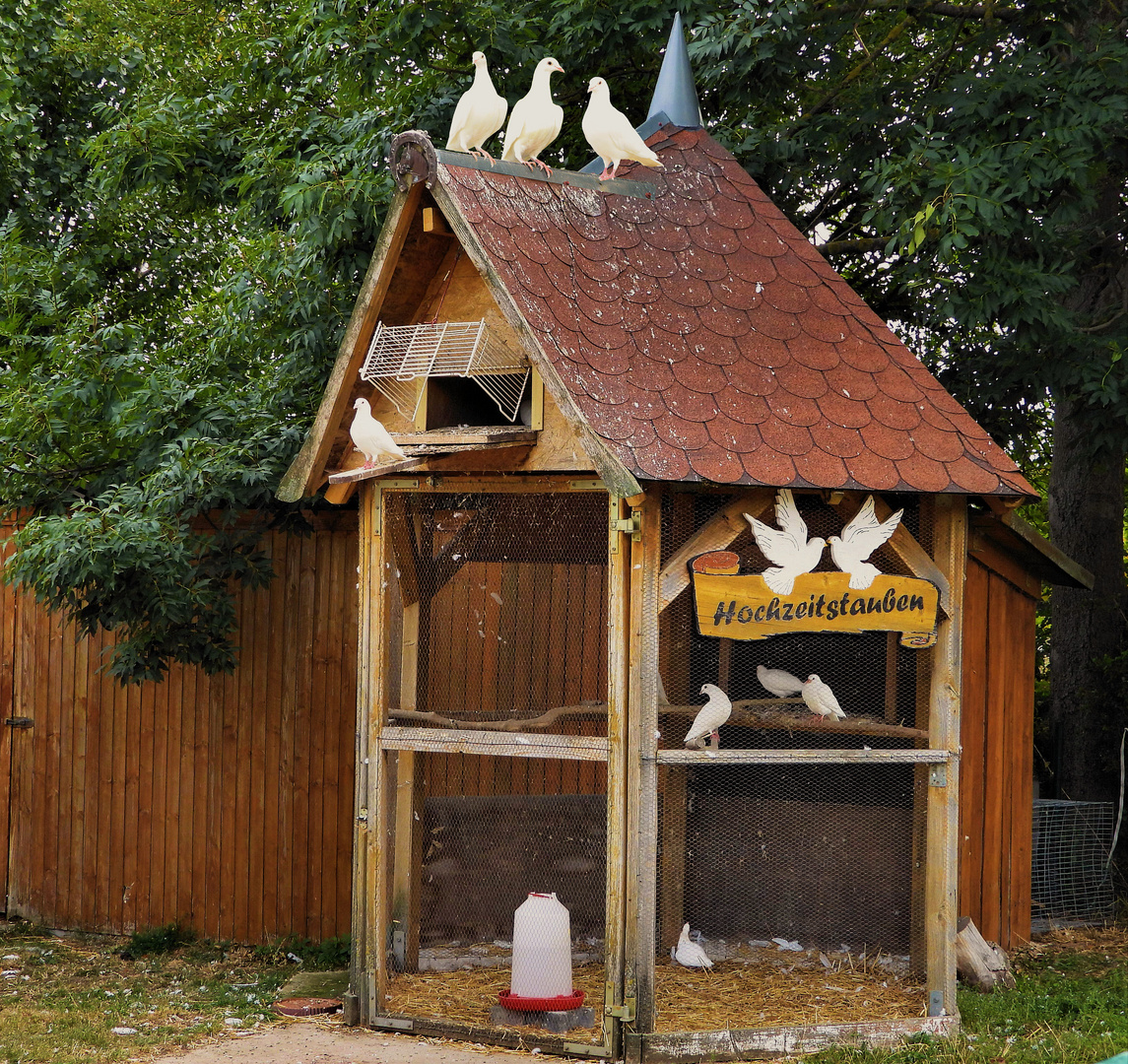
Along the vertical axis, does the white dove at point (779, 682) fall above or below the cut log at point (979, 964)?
above

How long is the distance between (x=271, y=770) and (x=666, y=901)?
2.30m

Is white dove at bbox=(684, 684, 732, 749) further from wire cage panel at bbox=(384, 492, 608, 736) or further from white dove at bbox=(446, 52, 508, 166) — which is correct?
white dove at bbox=(446, 52, 508, 166)

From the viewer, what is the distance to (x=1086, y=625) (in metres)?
9.02

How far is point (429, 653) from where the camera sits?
6258 millimetres

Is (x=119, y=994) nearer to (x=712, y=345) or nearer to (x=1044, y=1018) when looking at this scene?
(x=712, y=345)

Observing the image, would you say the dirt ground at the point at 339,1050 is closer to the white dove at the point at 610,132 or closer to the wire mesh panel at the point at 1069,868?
the white dove at the point at 610,132

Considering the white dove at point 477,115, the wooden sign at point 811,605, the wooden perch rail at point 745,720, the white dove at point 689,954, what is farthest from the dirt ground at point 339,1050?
the white dove at point 477,115

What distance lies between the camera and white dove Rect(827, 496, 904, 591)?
5293mm

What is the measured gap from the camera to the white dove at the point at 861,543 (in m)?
5.29

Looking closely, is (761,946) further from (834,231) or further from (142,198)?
(142,198)

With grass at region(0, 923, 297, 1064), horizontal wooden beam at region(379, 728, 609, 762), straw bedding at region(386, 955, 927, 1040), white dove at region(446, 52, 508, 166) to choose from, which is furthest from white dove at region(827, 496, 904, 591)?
grass at region(0, 923, 297, 1064)

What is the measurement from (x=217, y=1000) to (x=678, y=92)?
481cm

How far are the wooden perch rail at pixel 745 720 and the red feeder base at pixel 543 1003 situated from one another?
110cm

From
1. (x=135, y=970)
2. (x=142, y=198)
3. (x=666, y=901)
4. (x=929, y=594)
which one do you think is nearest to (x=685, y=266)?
(x=929, y=594)
